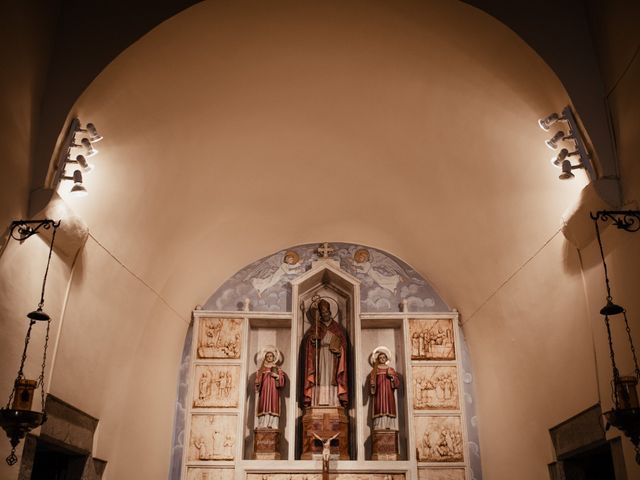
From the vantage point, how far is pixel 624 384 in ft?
15.5

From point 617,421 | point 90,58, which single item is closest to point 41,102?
point 90,58

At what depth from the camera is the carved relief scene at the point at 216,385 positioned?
907 centimetres

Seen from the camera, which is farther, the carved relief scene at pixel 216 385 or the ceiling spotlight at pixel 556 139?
the carved relief scene at pixel 216 385

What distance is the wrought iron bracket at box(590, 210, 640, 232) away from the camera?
500 cm

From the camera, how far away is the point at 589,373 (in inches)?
235

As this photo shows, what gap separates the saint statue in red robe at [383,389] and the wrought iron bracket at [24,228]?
496 centimetres

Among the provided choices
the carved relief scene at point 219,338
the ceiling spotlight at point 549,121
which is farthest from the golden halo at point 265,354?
the ceiling spotlight at point 549,121

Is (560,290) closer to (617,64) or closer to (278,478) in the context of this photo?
(617,64)

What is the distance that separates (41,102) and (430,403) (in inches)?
233

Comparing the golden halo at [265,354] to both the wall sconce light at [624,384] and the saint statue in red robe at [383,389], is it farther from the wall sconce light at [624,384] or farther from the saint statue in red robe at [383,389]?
the wall sconce light at [624,384]

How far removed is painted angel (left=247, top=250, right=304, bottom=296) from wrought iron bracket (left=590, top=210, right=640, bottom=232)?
17.7 feet

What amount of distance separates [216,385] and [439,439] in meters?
→ 2.93

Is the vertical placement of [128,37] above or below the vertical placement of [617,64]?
above

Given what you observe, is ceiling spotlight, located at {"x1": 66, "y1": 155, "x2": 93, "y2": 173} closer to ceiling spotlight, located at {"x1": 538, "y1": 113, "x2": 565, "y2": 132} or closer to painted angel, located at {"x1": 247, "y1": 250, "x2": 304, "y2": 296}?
ceiling spotlight, located at {"x1": 538, "y1": 113, "x2": 565, "y2": 132}
